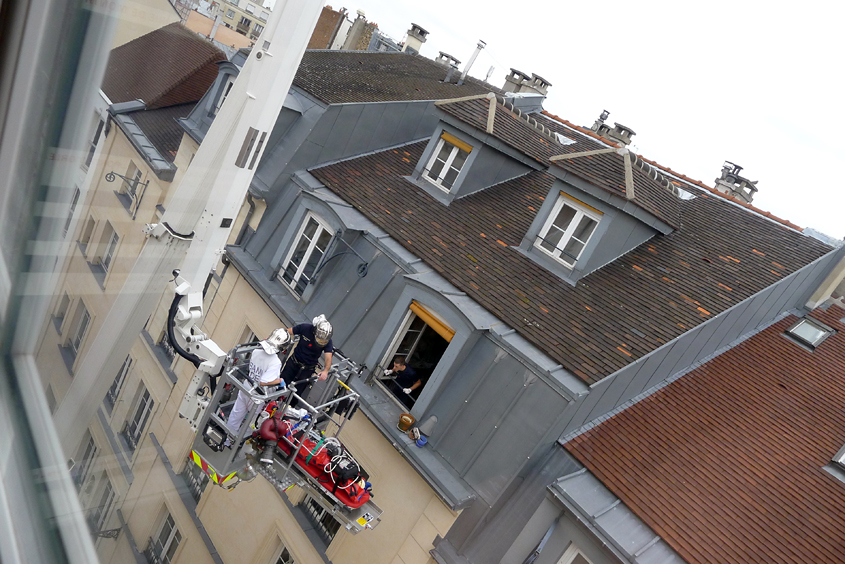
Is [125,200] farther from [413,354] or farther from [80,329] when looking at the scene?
[413,354]

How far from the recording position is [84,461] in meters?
1.70

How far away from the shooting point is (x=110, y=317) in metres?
3.31

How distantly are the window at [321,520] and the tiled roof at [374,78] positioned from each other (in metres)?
6.98

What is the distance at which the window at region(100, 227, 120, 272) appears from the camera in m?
2.24

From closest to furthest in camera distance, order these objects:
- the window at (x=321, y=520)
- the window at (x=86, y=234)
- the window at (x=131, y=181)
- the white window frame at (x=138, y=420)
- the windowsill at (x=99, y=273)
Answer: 1. the window at (x=86, y=234)
2. the windowsill at (x=99, y=273)
3. the window at (x=131, y=181)
4. the white window frame at (x=138, y=420)
5. the window at (x=321, y=520)

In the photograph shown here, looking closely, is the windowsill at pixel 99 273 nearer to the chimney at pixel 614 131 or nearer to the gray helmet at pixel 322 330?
the gray helmet at pixel 322 330

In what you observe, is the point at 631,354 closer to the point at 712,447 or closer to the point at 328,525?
the point at 712,447

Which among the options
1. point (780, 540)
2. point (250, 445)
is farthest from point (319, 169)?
point (780, 540)

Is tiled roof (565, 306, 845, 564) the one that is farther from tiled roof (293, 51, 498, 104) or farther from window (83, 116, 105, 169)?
tiled roof (293, 51, 498, 104)

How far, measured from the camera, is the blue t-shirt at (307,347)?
6.18m

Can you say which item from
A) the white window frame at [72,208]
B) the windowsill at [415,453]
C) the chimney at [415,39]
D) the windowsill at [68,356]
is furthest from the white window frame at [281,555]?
the chimney at [415,39]

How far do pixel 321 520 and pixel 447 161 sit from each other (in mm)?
6416

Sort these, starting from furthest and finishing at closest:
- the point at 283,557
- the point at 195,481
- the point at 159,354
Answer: the point at 283,557, the point at 195,481, the point at 159,354

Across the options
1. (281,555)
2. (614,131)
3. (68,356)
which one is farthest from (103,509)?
(614,131)
